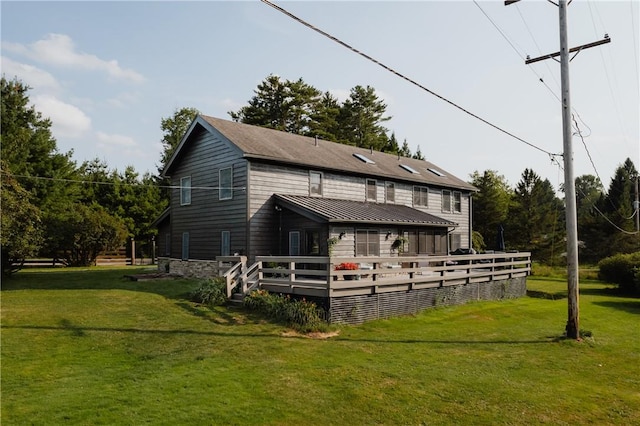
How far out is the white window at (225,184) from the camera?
20405 millimetres

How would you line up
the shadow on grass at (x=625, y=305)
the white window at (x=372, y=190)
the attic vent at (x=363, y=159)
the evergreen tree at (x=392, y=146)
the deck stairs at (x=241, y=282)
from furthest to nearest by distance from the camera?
1. the evergreen tree at (x=392, y=146)
2. the attic vent at (x=363, y=159)
3. the white window at (x=372, y=190)
4. the shadow on grass at (x=625, y=305)
5. the deck stairs at (x=241, y=282)

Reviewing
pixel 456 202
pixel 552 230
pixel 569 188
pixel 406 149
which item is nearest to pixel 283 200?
pixel 569 188

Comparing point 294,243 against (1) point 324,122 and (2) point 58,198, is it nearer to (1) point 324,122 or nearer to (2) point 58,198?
(2) point 58,198

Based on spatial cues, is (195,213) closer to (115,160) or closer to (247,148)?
(247,148)

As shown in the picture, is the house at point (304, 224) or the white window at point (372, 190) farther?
the white window at point (372, 190)

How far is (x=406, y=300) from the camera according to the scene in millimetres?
14922

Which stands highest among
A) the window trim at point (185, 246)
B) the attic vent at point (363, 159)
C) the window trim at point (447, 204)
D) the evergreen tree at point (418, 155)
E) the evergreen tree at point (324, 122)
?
the evergreen tree at point (324, 122)

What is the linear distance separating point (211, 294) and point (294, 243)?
602cm

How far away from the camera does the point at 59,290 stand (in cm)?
1691

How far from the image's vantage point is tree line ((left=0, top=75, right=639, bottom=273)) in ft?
100.0

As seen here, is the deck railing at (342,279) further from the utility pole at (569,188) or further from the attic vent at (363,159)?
the attic vent at (363,159)

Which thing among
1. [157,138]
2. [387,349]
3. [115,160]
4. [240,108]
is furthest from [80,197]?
[387,349]

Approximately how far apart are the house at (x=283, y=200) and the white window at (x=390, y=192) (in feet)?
0.19

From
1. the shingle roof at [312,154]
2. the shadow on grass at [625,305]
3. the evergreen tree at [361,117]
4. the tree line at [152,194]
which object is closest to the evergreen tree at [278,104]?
the tree line at [152,194]
